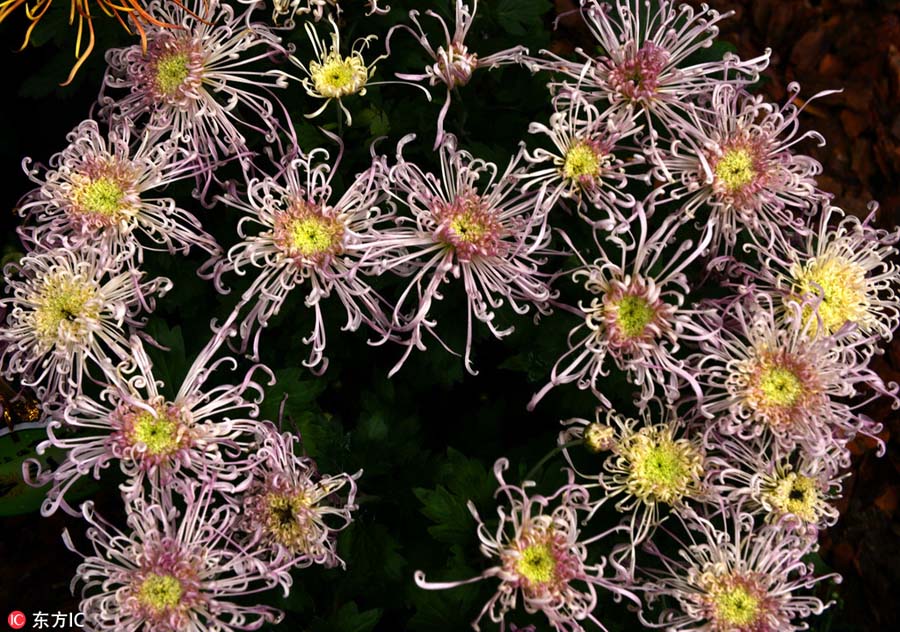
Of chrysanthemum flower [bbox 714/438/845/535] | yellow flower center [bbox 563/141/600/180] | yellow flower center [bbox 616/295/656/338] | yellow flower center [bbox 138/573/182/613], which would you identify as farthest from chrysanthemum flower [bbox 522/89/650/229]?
yellow flower center [bbox 138/573/182/613]

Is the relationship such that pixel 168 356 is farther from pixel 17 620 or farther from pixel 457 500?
pixel 17 620

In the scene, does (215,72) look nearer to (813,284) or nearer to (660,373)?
(660,373)

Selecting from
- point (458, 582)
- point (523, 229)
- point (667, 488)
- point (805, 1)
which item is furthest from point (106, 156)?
point (805, 1)

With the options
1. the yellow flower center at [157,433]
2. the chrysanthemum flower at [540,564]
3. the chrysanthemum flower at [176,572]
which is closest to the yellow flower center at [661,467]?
the chrysanthemum flower at [540,564]

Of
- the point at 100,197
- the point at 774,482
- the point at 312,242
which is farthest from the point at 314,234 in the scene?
the point at 774,482

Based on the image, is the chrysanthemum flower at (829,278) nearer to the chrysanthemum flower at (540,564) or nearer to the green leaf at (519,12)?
the chrysanthemum flower at (540,564)

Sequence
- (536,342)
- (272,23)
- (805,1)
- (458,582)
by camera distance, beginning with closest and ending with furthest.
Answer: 1. (458,582)
2. (536,342)
3. (272,23)
4. (805,1)
